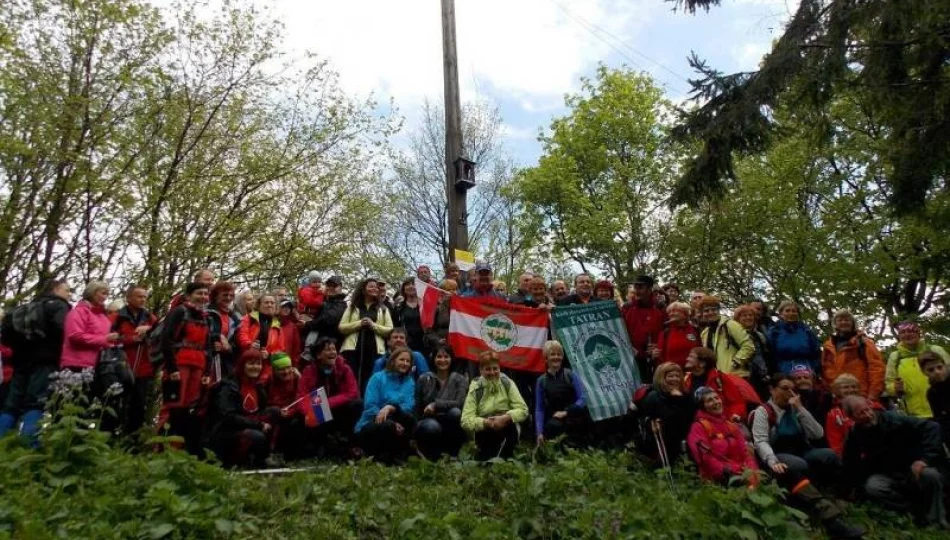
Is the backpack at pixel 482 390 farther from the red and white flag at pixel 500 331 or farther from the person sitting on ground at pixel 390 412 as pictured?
the red and white flag at pixel 500 331

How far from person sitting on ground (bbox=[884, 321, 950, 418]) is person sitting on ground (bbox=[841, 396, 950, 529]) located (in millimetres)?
832

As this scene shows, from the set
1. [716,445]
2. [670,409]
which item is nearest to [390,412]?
[670,409]

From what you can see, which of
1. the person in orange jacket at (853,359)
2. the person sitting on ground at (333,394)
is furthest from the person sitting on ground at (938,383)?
the person sitting on ground at (333,394)

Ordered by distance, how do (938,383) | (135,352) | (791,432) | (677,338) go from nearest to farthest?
(791,432), (938,383), (135,352), (677,338)

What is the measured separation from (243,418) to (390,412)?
4.84 feet

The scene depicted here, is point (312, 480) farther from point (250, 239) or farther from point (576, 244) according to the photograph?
point (576, 244)

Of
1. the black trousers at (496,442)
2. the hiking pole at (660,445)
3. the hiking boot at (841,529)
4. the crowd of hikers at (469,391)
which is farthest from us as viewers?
the black trousers at (496,442)

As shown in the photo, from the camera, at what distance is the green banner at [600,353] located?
815 cm

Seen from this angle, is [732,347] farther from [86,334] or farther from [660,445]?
[86,334]

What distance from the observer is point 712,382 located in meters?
7.28

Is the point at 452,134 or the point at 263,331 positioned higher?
the point at 452,134

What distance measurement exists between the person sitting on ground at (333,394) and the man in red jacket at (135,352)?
1628mm

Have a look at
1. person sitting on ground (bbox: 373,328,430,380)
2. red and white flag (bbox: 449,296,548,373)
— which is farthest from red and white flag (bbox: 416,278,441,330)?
person sitting on ground (bbox: 373,328,430,380)

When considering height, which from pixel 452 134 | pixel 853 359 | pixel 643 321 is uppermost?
pixel 452 134
